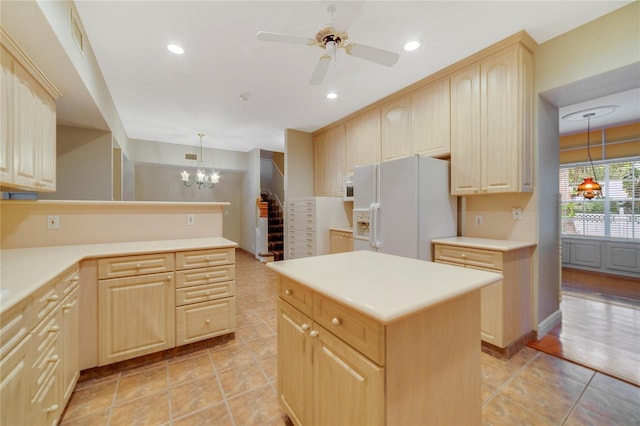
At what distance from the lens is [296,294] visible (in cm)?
136

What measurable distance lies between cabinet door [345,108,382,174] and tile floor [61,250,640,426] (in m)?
2.97

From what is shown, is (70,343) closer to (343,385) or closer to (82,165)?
(343,385)

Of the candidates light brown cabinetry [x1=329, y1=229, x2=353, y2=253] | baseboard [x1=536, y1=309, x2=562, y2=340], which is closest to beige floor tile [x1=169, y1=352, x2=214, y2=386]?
light brown cabinetry [x1=329, y1=229, x2=353, y2=253]

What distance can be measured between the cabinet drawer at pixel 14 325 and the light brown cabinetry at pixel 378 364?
3.55 feet

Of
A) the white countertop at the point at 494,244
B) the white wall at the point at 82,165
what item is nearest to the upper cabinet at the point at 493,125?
the white countertop at the point at 494,244

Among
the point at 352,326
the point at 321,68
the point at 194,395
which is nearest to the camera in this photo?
the point at 352,326

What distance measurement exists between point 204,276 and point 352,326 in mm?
1767

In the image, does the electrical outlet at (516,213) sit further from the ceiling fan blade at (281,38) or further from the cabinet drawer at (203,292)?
the cabinet drawer at (203,292)

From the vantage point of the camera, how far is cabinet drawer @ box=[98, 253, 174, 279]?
1970 millimetres

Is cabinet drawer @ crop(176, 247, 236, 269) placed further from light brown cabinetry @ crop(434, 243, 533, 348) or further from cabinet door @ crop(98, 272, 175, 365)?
light brown cabinetry @ crop(434, 243, 533, 348)

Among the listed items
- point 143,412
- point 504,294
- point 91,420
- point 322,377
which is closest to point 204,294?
point 143,412

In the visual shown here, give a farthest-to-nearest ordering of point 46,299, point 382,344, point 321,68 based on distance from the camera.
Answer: point 321,68 < point 46,299 < point 382,344

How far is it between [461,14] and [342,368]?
9.09 feet

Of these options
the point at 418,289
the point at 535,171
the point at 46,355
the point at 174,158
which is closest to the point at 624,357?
the point at 535,171
